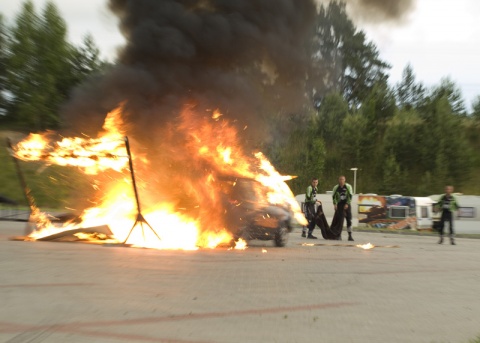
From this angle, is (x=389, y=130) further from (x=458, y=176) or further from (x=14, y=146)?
(x=14, y=146)

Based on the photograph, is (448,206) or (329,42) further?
(448,206)

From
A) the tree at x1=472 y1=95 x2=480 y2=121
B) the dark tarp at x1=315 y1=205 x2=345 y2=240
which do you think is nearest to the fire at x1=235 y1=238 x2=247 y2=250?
the dark tarp at x1=315 y1=205 x2=345 y2=240

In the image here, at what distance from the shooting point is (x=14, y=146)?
12.1 metres

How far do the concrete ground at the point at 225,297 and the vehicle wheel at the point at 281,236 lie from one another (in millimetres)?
2080

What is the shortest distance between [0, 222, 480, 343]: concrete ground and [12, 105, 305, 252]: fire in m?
1.19

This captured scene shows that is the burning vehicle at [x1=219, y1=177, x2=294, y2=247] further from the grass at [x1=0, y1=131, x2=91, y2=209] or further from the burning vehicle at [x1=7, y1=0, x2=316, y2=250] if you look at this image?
the grass at [x1=0, y1=131, x2=91, y2=209]

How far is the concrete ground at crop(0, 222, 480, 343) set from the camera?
5.39 m

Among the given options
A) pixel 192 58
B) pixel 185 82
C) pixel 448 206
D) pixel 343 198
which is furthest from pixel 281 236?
pixel 448 206

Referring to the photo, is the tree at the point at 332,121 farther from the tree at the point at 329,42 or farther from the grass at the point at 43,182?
the tree at the point at 329,42

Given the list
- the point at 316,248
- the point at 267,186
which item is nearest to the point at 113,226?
the point at 267,186

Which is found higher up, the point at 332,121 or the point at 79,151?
the point at 332,121

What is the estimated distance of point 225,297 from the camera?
277 inches

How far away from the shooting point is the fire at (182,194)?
493 inches

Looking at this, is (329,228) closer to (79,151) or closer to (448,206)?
(448,206)
